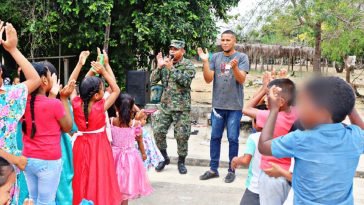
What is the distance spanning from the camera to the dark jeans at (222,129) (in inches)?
201

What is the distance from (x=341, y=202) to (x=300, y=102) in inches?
21.3

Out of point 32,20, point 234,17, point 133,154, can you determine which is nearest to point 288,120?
point 133,154

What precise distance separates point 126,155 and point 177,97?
61.3 inches

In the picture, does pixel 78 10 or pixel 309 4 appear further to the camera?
pixel 309 4

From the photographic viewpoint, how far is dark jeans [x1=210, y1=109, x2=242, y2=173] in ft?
16.7

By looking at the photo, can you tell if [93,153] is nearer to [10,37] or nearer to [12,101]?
[12,101]

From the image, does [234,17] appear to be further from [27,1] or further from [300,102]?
[300,102]

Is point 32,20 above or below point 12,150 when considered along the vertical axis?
above

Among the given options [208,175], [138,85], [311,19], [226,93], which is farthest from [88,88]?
[311,19]

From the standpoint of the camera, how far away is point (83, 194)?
355 cm

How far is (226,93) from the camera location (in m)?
5.08

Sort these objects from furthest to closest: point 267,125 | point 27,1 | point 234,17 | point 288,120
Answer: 1. point 234,17
2. point 27,1
3. point 288,120
4. point 267,125

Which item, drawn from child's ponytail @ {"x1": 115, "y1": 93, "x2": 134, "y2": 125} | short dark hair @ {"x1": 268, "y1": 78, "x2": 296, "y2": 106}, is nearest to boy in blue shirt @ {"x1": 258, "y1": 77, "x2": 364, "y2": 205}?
short dark hair @ {"x1": 268, "y1": 78, "x2": 296, "y2": 106}

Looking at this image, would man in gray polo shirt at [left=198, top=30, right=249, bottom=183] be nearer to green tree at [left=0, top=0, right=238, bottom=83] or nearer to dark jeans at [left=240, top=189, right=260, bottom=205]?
dark jeans at [left=240, top=189, right=260, bottom=205]
